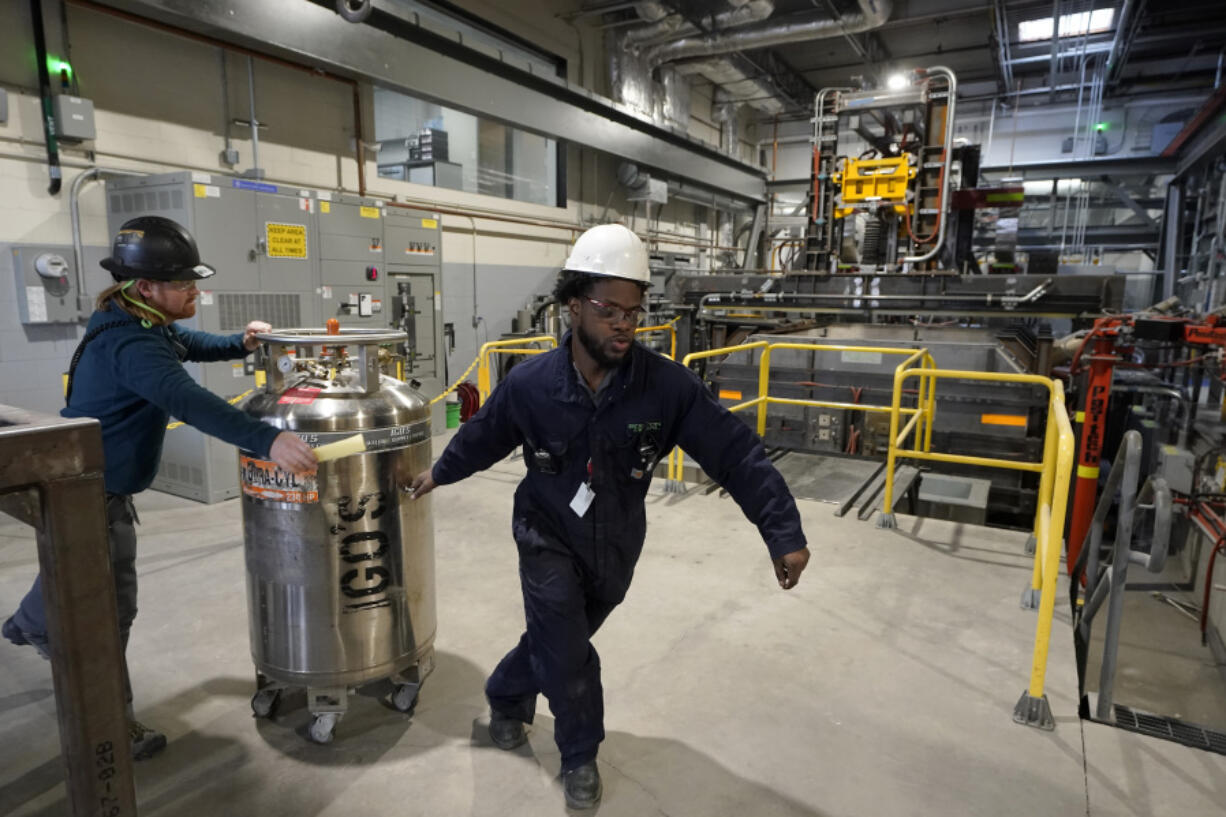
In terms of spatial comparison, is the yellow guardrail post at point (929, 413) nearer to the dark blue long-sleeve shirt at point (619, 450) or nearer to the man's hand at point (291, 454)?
the dark blue long-sleeve shirt at point (619, 450)

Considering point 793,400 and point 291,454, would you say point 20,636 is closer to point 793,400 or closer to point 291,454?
point 291,454

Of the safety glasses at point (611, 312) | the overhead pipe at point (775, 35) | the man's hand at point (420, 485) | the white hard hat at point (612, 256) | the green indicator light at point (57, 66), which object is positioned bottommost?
the man's hand at point (420, 485)

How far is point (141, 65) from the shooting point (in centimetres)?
600

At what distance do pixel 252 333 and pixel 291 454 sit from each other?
679mm

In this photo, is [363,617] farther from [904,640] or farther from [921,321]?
[921,321]

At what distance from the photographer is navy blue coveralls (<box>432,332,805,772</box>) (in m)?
2.14

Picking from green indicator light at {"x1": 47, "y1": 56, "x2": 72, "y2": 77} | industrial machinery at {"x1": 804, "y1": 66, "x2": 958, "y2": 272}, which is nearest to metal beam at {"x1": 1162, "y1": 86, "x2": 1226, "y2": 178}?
industrial machinery at {"x1": 804, "y1": 66, "x2": 958, "y2": 272}

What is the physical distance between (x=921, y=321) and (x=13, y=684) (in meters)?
9.85

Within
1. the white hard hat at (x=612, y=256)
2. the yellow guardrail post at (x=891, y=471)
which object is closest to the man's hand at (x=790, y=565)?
the white hard hat at (x=612, y=256)

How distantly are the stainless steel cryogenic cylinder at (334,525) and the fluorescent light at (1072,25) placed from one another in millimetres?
12450

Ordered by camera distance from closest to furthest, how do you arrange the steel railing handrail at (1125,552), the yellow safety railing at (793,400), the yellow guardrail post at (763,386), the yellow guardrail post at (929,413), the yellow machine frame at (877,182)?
the steel railing handrail at (1125,552) → the yellow safety railing at (793,400) → the yellow guardrail post at (929,413) → the yellow guardrail post at (763,386) → the yellow machine frame at (877,182)

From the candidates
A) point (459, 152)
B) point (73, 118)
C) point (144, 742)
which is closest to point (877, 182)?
point (459, 152)

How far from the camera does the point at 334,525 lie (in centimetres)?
234

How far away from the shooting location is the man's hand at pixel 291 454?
210 centimetres
